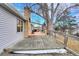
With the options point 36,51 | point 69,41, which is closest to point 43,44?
point 36,51

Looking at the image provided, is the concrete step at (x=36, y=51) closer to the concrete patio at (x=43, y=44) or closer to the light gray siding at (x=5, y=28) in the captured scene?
the concrete patio at (x=43, y=44)

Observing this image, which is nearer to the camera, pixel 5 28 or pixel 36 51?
pixel 36 51

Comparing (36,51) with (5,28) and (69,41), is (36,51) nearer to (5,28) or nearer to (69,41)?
(69,41)

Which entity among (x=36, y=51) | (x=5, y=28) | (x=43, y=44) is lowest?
(x=36, y=51)

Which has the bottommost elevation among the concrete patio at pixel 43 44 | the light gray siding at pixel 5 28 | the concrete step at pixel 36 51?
the concrete step at pixel 36 51

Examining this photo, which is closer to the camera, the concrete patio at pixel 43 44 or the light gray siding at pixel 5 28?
the light gray siding at pixel 5 28

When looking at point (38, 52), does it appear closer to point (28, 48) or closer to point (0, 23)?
point (28, 48)

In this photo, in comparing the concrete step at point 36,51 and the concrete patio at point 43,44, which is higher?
the concrete patio at point 43,44

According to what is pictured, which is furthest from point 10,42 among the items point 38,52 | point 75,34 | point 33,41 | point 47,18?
point 75,34

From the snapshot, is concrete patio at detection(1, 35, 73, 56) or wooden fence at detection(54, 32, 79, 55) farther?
concrete patio at detection(1, 35, 73, 56)

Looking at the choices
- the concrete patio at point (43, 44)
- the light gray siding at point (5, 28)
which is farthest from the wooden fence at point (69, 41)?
the light gray siding at point (5, 28)

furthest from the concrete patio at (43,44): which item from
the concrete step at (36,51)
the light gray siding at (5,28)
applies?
the light gray siding at (5,28)

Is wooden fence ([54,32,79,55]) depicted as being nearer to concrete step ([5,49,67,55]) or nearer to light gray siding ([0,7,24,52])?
concrete step ([5,49,67,55])

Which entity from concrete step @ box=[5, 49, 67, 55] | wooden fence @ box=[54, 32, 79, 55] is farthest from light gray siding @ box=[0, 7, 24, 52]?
wooden fence @ box=[54, 32, 79, 55]
